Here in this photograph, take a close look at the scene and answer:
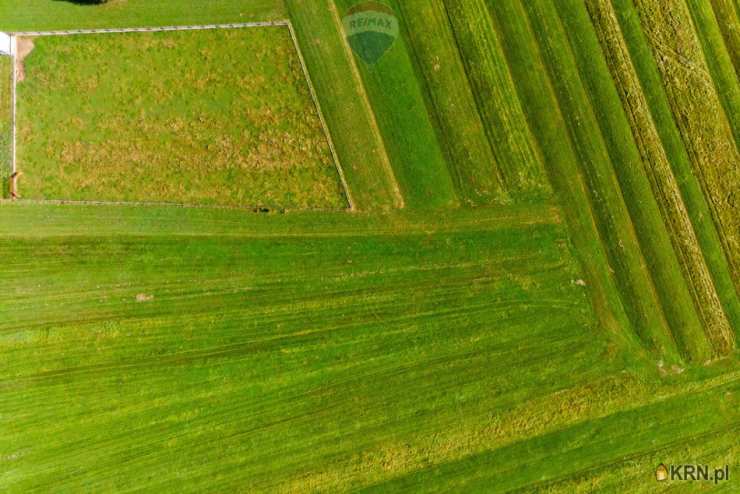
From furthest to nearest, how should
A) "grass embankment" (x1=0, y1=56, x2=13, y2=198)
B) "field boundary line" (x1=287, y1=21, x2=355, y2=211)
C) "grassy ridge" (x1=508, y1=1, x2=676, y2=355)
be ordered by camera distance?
1. "grassy ridge" (x1=508, y1=1, x2=676, y2=355)
2. "field boundary line" (x1=287, y1=21, x2=355, y2=211)
3. "grass embankment" (x1=0, y1=56, x2=13, y2=198)

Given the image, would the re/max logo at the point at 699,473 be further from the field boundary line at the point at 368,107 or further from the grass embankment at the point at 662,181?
the field boundary line at the point at 368,107

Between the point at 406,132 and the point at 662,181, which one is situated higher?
the point at 406,132

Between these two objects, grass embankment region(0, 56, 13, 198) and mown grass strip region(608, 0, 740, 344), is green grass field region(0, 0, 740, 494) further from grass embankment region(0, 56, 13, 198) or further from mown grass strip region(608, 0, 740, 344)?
grass embankment region(0, 56, 13, 198)

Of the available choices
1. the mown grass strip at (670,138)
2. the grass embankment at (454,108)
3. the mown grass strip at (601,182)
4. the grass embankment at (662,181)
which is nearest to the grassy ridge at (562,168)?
the mown grass strip at (601,182)

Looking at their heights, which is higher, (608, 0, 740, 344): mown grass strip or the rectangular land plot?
the rectangular land plot

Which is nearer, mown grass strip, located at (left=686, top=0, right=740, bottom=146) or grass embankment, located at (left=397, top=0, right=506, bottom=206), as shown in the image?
grass embankment, located at (left=397, top=0, right=506, bottom=206)

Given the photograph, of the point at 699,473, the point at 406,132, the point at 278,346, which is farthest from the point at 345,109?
the point at 699,473

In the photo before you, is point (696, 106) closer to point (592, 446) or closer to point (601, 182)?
point (601, 182)

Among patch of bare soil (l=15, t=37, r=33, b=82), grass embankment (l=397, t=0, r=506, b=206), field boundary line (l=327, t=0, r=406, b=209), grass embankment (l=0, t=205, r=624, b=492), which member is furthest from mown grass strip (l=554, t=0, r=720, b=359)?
patch of bare soil (l=15, t=37, r=33, b=82)
